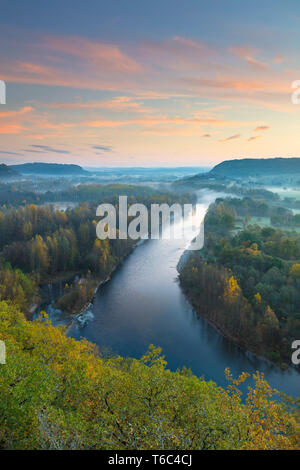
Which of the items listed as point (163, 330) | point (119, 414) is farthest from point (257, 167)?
point (119, 414)

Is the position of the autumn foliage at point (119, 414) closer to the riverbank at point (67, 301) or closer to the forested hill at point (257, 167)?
the riverbank at point (67, 301)

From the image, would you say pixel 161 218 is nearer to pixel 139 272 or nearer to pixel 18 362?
pixel 139 272

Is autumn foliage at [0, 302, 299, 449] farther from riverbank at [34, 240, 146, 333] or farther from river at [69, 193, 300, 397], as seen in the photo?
riverbank at [34, 240, 146, 333]

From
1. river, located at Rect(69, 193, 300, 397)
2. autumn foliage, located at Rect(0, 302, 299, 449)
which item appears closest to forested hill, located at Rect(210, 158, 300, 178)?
river, located at Rect(69, 193, 300, 397)

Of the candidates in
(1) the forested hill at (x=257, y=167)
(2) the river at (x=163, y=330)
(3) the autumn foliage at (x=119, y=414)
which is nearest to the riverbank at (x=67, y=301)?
(2) the river at (x=163, y=330)

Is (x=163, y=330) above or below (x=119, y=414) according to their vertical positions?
below

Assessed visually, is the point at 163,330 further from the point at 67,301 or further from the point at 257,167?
the point at 257,167

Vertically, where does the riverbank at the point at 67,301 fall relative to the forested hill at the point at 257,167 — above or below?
below
